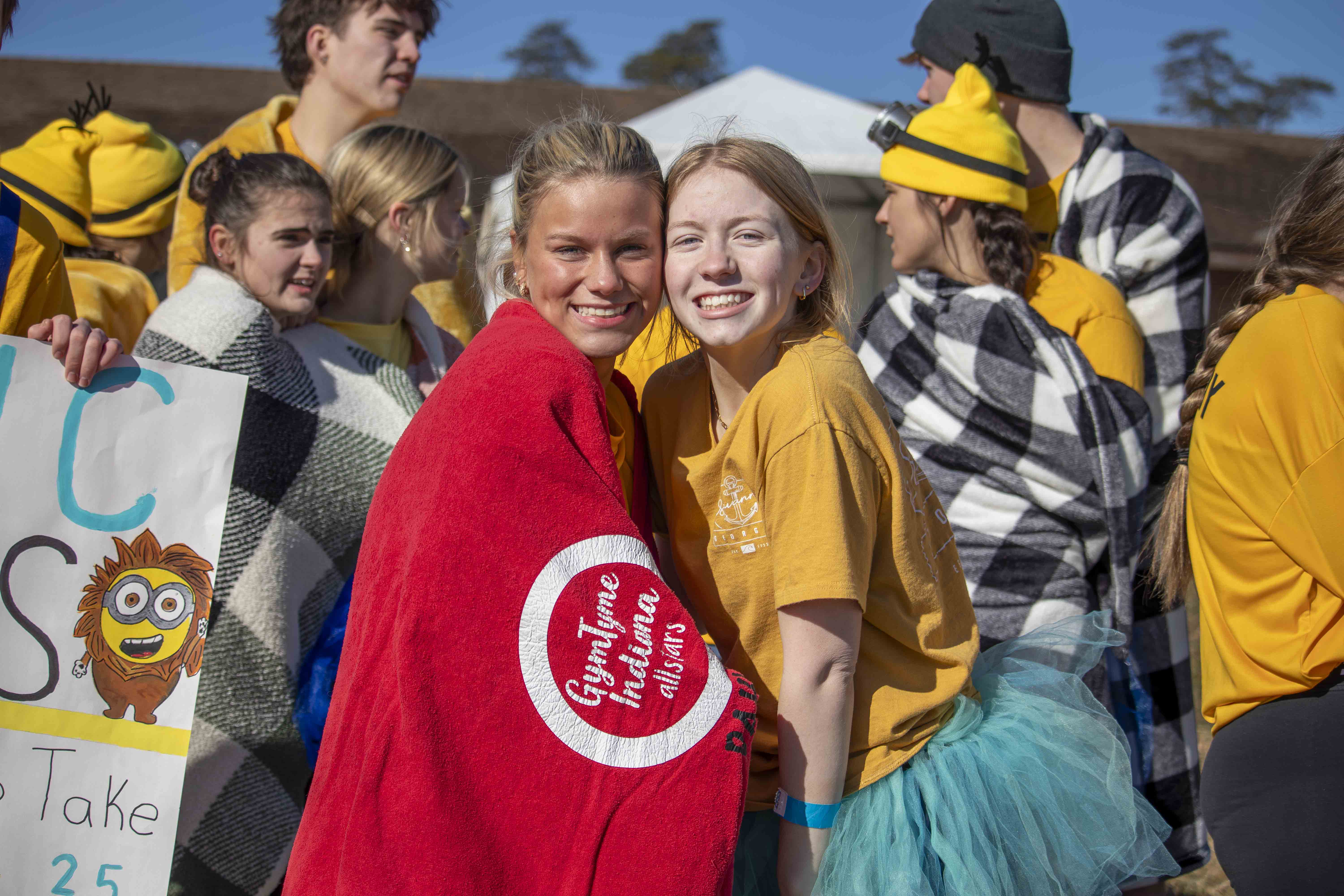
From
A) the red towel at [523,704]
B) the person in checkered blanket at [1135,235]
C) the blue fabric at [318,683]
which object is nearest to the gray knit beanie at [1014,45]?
the person in checkered blanket at [1135,235]

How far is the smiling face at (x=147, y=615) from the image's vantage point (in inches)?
72.1

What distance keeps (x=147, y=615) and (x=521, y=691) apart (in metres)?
0.86

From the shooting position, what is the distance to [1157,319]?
2891 mm

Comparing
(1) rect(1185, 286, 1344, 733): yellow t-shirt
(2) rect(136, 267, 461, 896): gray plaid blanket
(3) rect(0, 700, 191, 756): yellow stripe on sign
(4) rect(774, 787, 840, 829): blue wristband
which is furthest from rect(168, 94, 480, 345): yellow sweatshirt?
(1) rect(1185, 286, 1344, 733): yellow t-shirt

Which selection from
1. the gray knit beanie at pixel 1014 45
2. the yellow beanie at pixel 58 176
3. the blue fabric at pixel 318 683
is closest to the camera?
the blue fabric at pixel 318 683

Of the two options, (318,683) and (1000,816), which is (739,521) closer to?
(1000,816)

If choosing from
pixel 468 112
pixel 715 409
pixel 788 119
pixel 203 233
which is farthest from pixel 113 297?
pixel 468 112

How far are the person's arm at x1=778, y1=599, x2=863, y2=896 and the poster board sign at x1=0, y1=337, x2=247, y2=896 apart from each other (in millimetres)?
1058

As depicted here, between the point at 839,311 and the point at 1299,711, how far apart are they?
1055 mm

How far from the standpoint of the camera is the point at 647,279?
1.78 m

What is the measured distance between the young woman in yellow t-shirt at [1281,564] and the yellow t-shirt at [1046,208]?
3.64ft

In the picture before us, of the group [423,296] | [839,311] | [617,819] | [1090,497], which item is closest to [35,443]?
[617,819]

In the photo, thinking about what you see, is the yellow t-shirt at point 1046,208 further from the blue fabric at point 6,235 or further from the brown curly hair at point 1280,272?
the blue fabric at point 6,235

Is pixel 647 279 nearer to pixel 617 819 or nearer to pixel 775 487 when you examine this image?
pixel 775 487
